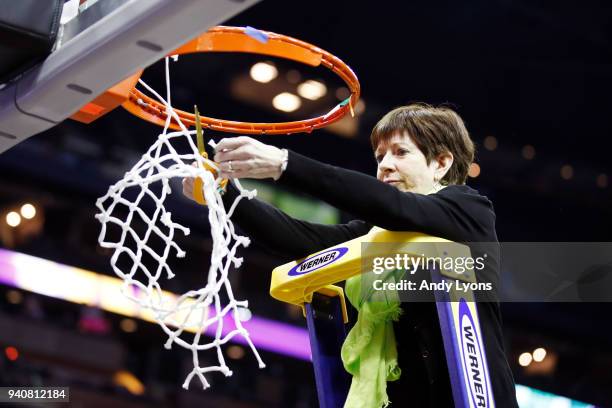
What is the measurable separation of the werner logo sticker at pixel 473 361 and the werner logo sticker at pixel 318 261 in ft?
0.78

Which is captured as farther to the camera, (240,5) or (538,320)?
(538,320)

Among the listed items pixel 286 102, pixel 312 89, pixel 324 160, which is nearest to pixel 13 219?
pixel 286 102

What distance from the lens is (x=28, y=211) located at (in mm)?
6645

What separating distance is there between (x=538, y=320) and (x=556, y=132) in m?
1.89

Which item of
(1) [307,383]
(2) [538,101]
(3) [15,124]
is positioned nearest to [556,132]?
(2) [538,101]

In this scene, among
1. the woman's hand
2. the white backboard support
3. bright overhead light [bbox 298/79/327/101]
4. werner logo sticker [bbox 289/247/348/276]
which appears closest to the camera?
Answer: the white backboard support

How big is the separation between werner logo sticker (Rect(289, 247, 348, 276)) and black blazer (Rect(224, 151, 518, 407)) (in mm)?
52

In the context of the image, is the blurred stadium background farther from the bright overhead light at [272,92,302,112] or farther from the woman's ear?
the woman's ear

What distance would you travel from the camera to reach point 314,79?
5.93 metres

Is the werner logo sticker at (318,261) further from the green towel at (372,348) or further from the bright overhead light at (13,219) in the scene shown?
the bright overhead light at (13,219)

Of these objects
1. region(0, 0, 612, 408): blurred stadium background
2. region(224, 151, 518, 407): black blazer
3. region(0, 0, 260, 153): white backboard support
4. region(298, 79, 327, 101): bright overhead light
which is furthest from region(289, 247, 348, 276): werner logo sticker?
region(298, 79, 327, 101): bright overhead light

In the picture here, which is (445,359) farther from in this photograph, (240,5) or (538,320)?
(538,320)

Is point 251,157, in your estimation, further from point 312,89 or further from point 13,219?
point 13,219

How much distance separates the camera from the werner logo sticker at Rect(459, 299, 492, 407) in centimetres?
155
